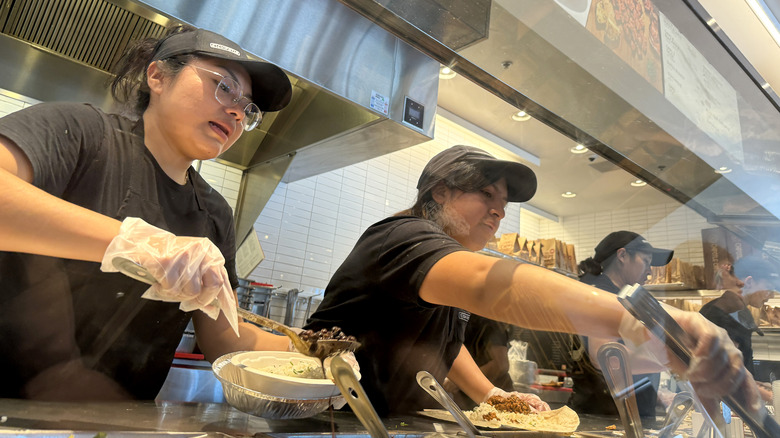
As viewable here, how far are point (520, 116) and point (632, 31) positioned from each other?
0.23 m

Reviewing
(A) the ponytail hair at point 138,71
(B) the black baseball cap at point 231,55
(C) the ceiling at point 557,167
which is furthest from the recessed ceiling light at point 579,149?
(A) the ponytail hair at point 138,71

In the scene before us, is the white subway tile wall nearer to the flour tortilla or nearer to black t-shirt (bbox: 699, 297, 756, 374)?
the flour tortilla

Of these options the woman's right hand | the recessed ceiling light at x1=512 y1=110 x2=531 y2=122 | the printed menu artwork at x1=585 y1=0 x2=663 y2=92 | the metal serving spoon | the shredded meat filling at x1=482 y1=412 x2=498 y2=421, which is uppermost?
the printed menu artwork at x1=585 y1=0 x2=663 y2=92

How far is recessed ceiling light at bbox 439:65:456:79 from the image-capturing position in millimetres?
873

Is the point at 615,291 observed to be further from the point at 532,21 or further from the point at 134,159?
the point at 134,159

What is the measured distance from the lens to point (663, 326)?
0.56 metres

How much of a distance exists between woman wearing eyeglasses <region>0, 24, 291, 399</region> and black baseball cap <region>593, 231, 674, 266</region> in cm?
66

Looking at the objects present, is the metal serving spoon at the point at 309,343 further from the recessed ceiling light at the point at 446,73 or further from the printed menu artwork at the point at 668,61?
the printed menu artwork at the point at 668,61

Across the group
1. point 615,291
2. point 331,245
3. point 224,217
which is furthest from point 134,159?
point 615,291

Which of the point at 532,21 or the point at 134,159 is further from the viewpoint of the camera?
the point at 134,159

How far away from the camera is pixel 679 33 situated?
3.02 ft

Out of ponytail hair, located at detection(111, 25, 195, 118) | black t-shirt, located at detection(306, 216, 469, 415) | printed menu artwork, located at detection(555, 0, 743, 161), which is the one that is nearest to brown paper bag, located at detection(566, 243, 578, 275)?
black t-shirt, located at detection(306, 216, 469, 415)

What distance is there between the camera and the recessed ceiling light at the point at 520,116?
889 mm

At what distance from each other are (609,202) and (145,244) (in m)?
0.82
